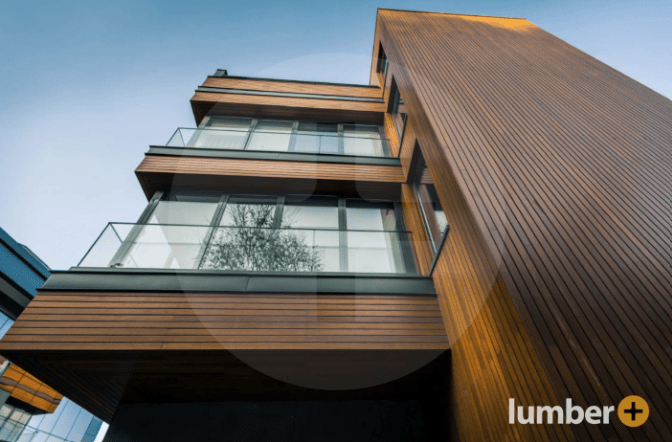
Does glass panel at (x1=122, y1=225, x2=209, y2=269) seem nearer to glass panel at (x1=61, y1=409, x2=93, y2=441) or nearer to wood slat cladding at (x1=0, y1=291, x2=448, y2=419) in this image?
wood slat cladding at (x1=0, y1=291, x2=448, y2=419)

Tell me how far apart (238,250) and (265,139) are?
4.77 m

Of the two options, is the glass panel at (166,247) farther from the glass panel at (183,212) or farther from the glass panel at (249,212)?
the glass panel at (249,212)

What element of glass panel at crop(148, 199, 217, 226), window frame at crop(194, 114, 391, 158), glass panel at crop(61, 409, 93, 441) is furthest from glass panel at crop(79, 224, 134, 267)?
glass panel at crop(61, 409, 93, 441)

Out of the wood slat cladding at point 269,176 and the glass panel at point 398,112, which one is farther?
the glass panel at point 398,112

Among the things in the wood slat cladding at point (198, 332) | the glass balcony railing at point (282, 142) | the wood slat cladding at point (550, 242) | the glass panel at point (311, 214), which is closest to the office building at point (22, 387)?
the glass balcony railing at point (282, 142)

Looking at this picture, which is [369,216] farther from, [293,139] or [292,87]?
[292,87]

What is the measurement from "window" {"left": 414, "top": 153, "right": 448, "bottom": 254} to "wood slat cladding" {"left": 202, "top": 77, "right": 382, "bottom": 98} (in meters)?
5.68

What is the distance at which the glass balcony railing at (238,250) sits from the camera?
4941mm

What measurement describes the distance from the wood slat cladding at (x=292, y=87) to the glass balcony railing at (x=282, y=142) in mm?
2710

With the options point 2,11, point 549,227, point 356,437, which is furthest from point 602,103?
point 2,11

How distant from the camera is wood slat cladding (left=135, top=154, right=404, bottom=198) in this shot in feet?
23.8

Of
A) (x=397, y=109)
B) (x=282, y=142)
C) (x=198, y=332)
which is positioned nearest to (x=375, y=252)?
(x=198, y=332)

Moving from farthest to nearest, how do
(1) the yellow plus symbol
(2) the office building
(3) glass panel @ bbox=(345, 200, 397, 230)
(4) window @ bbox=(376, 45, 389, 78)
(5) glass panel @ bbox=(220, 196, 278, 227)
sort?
(4) window @ bbox=(376, 45, 389, 78)
(2) the office building
(3) glass panel @ bbox=(345, 200, 397, 230)
(5) glass panel @ bbox=(220, 196, 278, 227)
(1) the yellow plus symbol

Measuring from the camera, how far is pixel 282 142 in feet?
29.4
